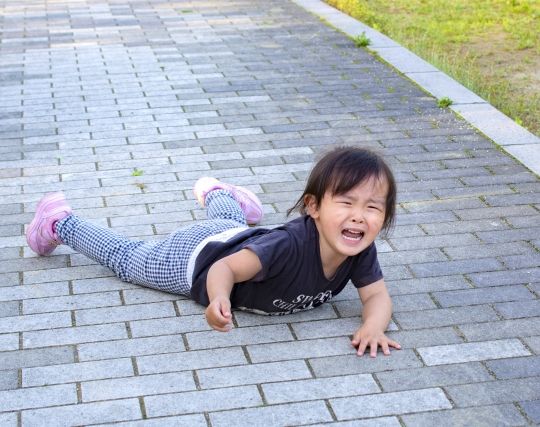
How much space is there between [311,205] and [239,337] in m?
0.57

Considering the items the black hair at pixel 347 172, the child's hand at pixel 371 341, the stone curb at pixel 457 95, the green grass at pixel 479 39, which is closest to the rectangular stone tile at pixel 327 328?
the child's hand at pixel 371 341

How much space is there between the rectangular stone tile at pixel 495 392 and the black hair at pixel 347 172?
682 millimetres

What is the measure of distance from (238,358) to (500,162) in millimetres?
2817

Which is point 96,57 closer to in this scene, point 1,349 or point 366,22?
point 366,22

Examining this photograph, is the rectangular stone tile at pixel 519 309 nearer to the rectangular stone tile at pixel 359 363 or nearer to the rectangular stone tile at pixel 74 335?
the rectangular stone tile at pixel 359 363

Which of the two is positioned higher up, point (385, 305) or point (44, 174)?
point (385, 305)

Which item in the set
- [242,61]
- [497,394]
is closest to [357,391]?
[497,394]

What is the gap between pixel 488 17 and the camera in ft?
38.8

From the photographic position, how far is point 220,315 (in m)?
3.43

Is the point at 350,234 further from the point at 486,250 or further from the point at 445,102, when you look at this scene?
the point at 445,102

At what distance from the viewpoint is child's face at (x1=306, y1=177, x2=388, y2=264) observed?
12.0 feet

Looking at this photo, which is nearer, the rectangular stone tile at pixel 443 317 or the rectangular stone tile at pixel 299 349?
the rectangular stone tile at pixel 299 349

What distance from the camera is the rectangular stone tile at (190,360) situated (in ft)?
11.9

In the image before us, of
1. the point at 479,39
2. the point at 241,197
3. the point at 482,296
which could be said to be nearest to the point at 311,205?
the point at 482,296
